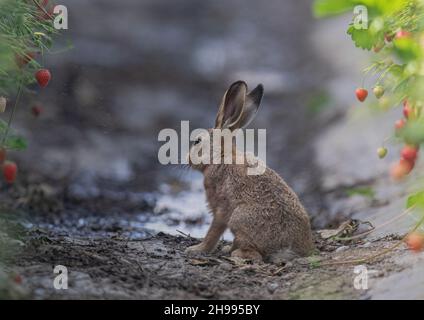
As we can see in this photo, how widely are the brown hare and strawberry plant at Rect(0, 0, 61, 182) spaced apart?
1.71m

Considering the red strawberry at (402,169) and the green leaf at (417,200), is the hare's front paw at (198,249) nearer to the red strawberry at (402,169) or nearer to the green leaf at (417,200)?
the green leaf at (417,200)

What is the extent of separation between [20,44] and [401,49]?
2.78 metres

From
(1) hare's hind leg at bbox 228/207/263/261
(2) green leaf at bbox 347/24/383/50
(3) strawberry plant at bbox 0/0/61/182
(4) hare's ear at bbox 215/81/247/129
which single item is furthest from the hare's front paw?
(2) green leaf at bbox 347/24/383/50

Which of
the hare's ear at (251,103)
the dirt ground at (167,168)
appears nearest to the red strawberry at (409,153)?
the dirt ground at (167,168)

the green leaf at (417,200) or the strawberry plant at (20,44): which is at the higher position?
the strawberry plant at (20,44)

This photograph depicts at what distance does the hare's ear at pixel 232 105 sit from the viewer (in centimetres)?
662

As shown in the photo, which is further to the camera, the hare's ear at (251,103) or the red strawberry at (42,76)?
the hare's ear at (251,103)

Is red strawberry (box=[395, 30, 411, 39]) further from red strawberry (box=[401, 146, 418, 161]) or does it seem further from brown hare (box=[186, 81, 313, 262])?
brown hare (box=[186, 81, 313, 262])

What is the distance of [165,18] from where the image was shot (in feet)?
67.0

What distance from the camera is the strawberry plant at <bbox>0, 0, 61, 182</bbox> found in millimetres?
5246

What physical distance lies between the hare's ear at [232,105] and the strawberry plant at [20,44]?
1.64 m

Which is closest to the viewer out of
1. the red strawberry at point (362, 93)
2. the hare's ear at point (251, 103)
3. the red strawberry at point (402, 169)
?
the red strawberry at point (402, 169)

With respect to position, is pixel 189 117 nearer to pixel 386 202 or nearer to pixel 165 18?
pixel 386 202
